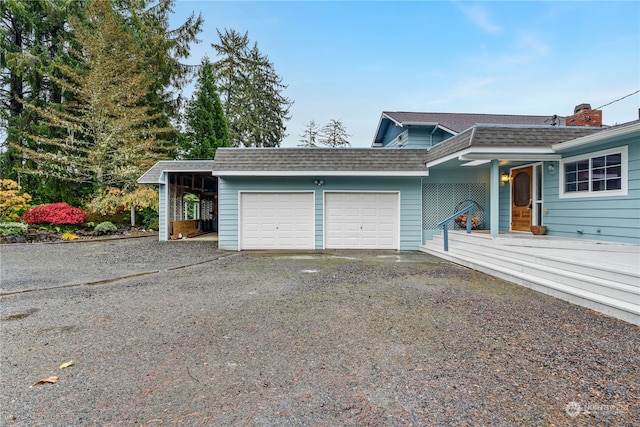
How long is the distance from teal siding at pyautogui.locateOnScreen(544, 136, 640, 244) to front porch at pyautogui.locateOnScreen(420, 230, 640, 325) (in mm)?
368

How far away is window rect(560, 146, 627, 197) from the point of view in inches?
242

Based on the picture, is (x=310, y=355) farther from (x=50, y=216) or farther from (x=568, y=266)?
(x=50, y=216)

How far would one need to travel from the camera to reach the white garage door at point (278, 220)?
33.5ft

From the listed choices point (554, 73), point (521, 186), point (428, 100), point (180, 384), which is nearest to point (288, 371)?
point (180, 384)

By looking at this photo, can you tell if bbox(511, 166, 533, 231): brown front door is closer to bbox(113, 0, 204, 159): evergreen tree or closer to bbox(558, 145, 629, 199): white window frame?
bbox(558, 145, 629, 199): white window frame

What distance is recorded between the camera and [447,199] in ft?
34.3

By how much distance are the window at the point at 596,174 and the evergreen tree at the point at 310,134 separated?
76.6ft

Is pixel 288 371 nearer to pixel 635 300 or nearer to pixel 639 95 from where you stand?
pixel 635 300

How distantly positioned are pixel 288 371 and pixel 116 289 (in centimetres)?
413

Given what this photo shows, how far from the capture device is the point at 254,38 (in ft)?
84.4

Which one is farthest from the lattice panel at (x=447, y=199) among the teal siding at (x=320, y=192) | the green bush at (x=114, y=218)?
the green bush at (x=114, y=218)

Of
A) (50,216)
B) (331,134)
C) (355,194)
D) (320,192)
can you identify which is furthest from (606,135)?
(331,134)

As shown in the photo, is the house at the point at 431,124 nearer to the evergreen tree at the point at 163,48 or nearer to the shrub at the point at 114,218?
the evergreen tree at the point at 163,48

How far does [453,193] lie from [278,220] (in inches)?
232
